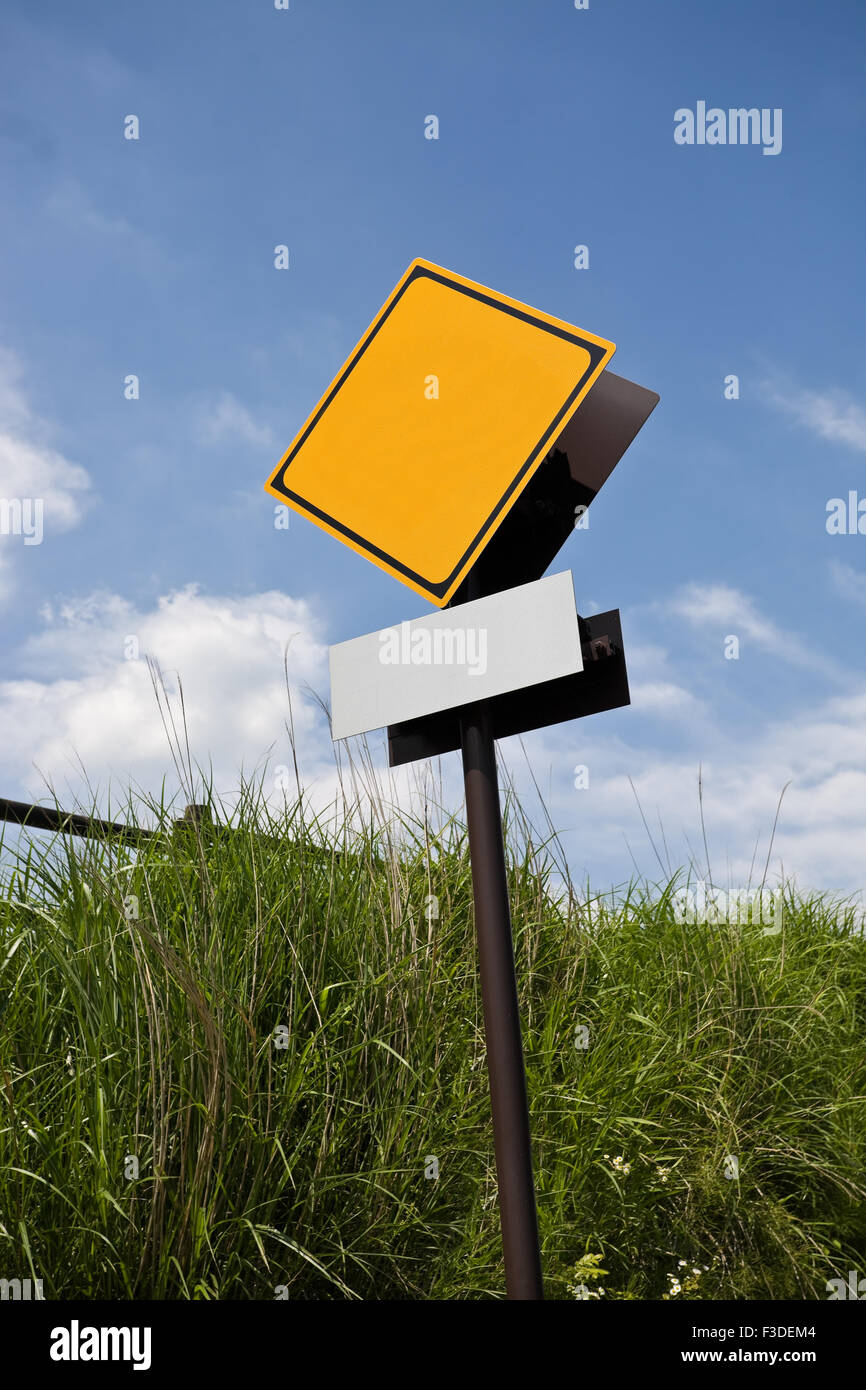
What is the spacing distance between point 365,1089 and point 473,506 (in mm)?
1718

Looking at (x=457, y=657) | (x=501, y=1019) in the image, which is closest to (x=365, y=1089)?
(x=501, y=1019)

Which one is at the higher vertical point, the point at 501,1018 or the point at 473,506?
the point at 473,506

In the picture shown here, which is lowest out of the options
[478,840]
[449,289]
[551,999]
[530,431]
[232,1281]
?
[232,1281]

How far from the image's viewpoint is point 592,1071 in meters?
3.55

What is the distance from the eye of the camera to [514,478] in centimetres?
224

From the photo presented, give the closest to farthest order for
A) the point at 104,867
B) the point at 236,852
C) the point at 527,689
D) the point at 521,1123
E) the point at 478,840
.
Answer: the point at 521,1123 → the point at 478,840 → the point at 527,689 → the point at 104,867 → the point at 236,852

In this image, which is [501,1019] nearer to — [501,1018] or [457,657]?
[501,1018]

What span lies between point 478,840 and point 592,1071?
1.82m

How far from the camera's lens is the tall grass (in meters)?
2.37

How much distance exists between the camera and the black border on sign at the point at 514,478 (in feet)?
7.34

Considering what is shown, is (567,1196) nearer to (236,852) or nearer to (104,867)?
(236,852)

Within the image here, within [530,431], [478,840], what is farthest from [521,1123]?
[530,431]

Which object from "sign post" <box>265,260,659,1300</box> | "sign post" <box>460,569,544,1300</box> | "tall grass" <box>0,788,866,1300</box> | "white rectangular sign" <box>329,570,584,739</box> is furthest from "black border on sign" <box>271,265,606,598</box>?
"tall grass" <box>0,788,866,1300</box>

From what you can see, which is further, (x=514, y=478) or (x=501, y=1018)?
(x=514, y=478)
